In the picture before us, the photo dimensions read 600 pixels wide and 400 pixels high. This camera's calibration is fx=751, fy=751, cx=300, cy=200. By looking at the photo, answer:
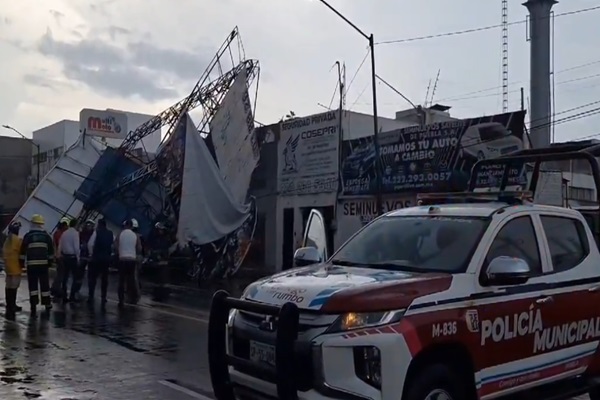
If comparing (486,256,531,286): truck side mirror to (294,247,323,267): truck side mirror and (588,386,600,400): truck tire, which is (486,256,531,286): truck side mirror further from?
(588,386,600,400): truck tire

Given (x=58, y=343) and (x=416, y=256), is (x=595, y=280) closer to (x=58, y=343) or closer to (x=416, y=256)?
(x=416, y=256)

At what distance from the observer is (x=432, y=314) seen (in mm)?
5277

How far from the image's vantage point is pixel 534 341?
6.16m

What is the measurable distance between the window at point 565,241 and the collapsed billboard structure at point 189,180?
17.6 metres

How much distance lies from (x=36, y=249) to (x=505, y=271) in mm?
10453

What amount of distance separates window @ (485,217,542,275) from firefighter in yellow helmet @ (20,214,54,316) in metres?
10.0

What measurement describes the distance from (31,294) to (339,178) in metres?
11.9

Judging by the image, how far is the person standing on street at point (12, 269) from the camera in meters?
13.7

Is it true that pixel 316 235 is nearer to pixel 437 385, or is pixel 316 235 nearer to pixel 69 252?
pixel 437 385

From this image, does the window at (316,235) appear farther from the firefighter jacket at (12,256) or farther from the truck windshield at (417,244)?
the firefighter jacket at (12,256)

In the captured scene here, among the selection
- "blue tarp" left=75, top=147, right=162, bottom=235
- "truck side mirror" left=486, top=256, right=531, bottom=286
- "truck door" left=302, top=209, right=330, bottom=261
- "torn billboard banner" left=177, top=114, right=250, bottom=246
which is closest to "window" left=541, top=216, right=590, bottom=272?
"truck side mirror" left=486, top=256, right=531, bottom=286

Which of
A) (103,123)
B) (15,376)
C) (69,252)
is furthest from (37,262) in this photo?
(103,123)

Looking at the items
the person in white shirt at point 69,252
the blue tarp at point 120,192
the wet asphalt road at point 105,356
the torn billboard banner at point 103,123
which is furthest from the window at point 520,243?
the torn billboard banner at point 103,123

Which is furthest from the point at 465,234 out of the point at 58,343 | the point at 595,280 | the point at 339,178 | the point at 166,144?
the point at 166,144
